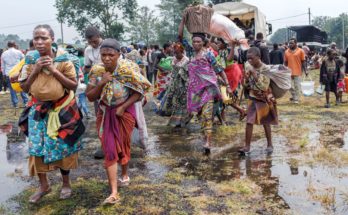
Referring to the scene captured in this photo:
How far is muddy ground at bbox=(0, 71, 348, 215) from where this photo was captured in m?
3.83

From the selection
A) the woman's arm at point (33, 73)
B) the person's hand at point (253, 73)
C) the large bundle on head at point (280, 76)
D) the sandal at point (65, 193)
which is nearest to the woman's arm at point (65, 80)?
the woman's arm at point (33, 73)

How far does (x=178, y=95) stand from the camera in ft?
24.6

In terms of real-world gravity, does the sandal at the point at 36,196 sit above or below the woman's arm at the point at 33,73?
below

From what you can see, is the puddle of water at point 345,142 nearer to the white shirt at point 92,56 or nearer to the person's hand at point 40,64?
the white shirt at point 92,56

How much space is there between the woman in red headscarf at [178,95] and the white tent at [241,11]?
33.2ft

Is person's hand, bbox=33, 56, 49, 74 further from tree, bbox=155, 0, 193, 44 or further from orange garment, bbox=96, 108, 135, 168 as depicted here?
tree, bbox=155, 0, 193, 44

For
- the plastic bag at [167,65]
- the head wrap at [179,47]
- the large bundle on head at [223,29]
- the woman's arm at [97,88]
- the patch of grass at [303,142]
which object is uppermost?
the large bundle on head at [223,29]

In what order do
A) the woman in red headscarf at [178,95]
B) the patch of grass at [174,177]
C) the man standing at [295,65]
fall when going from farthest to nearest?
the man standing at [295,65], the woman in red headscarf at [178,95], the patch of grass at [174,177]

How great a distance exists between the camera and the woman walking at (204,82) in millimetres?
5695

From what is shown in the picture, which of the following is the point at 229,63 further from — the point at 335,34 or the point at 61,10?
the point at 335,34

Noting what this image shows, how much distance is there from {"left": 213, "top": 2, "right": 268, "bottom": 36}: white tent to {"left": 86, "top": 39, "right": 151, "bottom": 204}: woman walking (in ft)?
44.4

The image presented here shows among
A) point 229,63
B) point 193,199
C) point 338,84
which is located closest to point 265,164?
point 193,199

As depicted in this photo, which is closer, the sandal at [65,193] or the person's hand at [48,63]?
the person's hand at [48,63]

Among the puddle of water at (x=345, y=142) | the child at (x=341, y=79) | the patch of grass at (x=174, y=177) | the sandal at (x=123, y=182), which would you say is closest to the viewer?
the sandal at (x=123, y=182)
